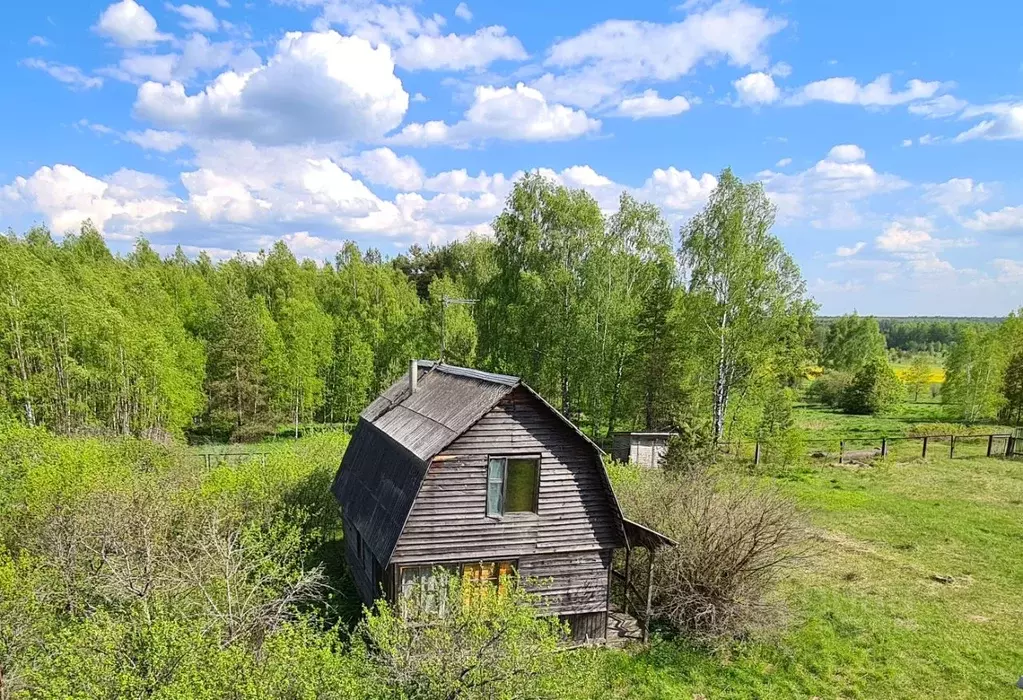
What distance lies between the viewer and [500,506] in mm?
14883

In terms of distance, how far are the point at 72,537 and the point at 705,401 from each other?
28.6m

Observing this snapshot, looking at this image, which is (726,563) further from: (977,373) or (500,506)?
(977,373)

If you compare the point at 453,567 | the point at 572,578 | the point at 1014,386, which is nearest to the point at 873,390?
the point at 1014,386

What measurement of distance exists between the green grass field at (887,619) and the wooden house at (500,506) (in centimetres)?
256

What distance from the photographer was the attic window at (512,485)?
1479cm

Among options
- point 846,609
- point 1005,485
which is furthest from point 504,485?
point 1005,485

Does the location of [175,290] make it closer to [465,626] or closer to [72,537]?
[72,537]

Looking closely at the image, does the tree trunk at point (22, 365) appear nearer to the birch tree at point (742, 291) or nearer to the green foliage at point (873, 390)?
the birch tree at point (742, 291)

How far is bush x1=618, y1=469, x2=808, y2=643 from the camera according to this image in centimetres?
1586

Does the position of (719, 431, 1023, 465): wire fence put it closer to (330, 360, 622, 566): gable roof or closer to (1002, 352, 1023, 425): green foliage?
(1002, 352, 1023, 425): green foliage

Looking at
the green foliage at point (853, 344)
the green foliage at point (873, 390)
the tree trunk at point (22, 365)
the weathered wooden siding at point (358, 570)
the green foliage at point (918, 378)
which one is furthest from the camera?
the green foliage at point (853, 344)

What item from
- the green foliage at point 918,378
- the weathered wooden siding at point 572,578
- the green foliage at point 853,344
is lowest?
the weathered wooden siding at point 572,578

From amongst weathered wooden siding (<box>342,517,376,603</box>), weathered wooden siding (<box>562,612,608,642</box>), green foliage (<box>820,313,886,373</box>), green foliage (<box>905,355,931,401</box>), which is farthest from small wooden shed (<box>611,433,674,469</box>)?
green foliage (<box>905,355,931,401</box>)

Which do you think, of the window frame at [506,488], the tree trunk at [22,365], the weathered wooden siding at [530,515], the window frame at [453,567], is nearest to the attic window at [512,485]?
the window frame at [506,488]
